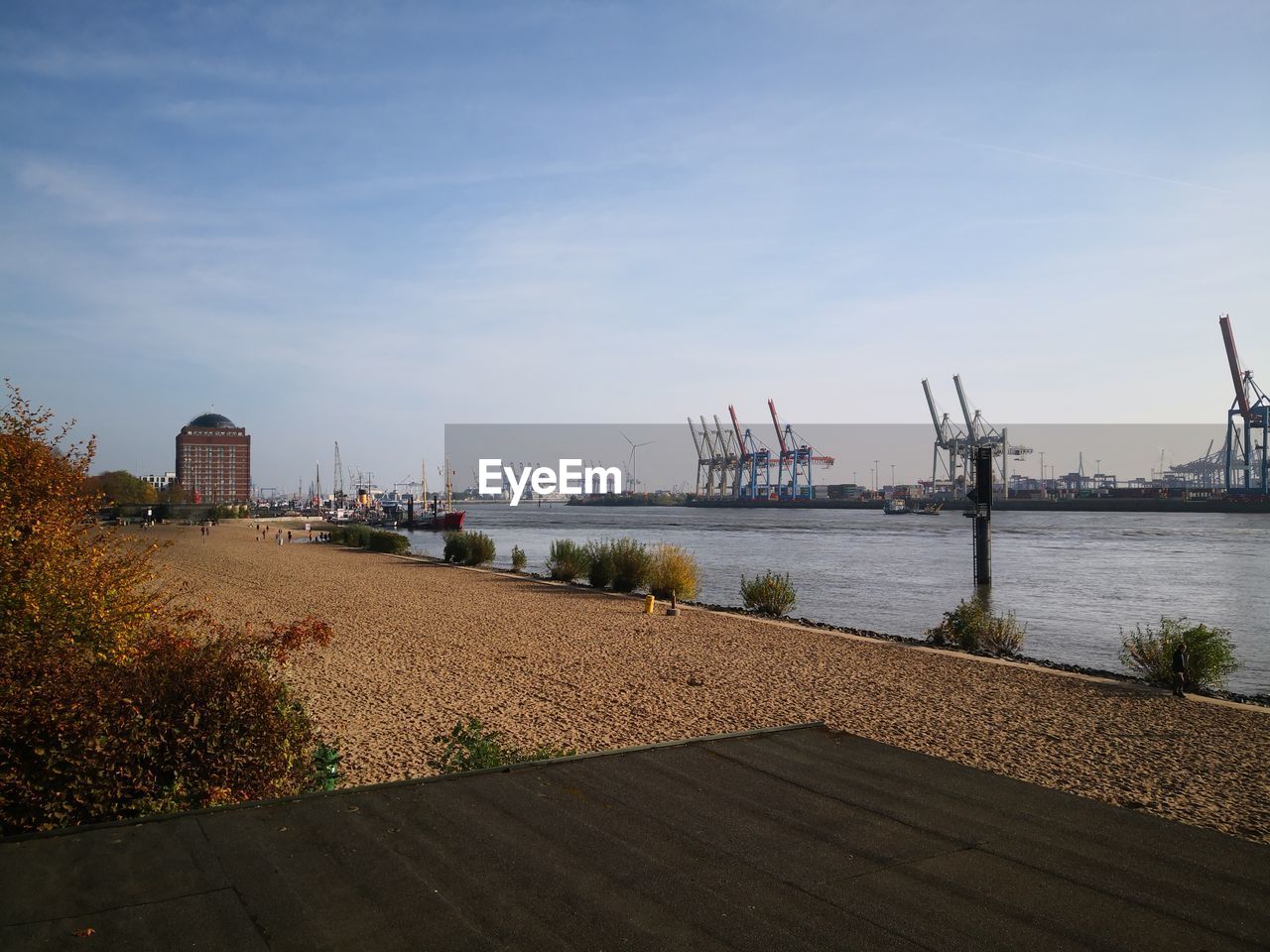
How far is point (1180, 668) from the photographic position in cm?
840

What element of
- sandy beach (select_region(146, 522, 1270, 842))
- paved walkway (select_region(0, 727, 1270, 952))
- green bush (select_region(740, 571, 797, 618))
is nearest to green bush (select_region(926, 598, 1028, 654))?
sandy beach (select_region(146, 522, 1270, 842))

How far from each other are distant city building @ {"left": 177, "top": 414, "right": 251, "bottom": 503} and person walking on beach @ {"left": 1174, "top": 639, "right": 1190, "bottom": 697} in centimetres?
15038

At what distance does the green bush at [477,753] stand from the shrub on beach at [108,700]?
2.48 ft

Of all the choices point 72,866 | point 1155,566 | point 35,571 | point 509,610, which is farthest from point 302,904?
point 1155,566

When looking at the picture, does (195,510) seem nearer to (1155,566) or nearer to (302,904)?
(1155,566)

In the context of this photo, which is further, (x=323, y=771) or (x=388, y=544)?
(x=388, y=544)

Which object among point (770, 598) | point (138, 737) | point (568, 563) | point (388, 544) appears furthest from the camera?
point (388, 544)

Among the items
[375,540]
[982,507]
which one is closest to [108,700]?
[982,507]

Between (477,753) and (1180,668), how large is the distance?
6.74 m

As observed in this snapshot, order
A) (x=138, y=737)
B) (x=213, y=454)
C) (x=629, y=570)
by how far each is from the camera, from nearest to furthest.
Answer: (x=138, y=737)
(x=629, y=570)
(x=213, y=454)

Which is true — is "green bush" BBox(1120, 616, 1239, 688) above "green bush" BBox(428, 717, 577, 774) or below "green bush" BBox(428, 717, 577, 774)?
below

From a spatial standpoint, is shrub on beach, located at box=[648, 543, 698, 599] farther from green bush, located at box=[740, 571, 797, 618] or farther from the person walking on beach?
the person walking on beach

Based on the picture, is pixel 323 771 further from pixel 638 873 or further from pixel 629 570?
pixel 629 570

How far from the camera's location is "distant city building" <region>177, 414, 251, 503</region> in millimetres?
145375
